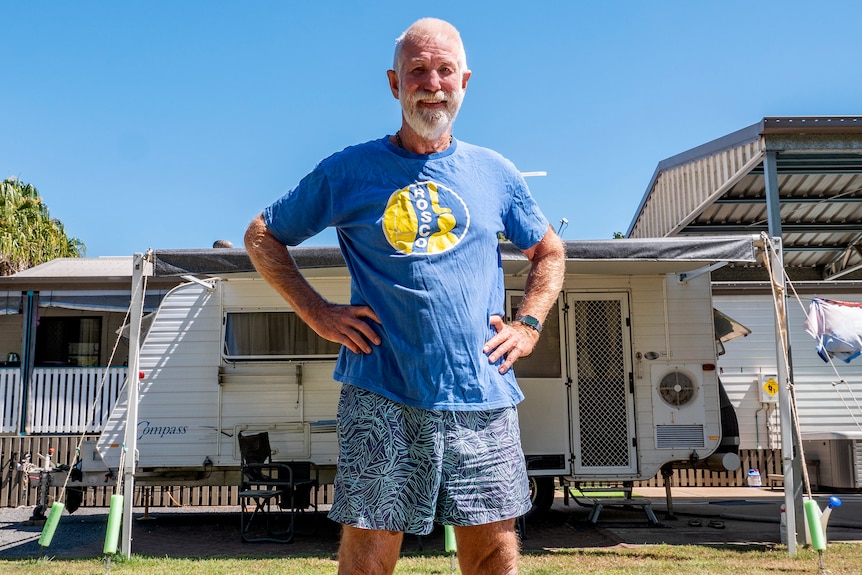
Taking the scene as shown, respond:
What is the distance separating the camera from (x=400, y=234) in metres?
2.02

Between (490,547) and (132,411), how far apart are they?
17.4ft

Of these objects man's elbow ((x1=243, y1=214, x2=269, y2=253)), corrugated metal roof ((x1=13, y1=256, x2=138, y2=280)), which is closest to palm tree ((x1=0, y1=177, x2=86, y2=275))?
corrugated metal roof ((x1=13, y1=256, x2=138, y2=280))

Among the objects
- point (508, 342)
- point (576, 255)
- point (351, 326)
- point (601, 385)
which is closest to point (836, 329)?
point (576, 255)

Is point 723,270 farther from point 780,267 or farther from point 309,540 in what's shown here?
point 309,540

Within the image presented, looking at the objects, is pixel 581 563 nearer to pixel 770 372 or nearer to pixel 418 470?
pixel 418 470

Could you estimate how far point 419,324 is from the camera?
1995 millimetres

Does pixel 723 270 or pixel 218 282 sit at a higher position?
pixel 723 270

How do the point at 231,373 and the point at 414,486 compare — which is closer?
the point at 414,486

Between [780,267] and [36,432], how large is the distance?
10.3 metres

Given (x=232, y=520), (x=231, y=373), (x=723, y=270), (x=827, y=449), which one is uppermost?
(x=723, y=270)

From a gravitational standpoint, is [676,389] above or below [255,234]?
below

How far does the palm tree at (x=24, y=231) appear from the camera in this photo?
20.7 m

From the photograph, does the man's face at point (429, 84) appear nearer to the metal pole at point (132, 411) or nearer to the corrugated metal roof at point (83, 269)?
the metal pole at point (132, 411)

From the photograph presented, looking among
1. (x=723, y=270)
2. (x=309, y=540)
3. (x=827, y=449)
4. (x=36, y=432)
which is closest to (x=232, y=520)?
(x=309, y=540)
